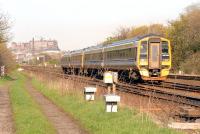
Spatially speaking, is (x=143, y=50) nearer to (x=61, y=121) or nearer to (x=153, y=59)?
(x=153, y=59)

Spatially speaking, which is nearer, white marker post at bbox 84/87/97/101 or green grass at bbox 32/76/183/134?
green grass at bbox 32/76/183/134

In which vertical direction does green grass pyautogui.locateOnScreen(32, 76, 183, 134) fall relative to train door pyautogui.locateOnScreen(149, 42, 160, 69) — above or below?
below

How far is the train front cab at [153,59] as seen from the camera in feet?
96.8

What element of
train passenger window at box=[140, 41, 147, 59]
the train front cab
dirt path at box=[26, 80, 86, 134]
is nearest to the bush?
the train front cab

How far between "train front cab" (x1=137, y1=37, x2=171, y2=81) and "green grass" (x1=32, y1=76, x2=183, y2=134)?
11371mm

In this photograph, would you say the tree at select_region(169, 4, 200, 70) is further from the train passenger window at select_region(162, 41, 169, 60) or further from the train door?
the train door

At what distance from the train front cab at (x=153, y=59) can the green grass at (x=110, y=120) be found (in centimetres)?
1137

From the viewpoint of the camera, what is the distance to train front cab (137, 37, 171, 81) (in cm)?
2950

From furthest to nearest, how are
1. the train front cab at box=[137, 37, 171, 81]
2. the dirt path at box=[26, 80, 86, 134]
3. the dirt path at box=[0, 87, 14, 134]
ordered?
the train front cab at box=[137, 37, 171, 81], the dirt path at box=[0, 87, 14, 134], the dirt path at box=[26, 80, 86, 134]

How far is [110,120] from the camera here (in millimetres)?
13688

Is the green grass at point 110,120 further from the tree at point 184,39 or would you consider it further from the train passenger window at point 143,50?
the tree at point 184,39

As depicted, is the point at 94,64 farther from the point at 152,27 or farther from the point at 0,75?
the point at 152,27

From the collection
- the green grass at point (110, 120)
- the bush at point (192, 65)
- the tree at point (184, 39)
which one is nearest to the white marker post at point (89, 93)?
the green grass at point (110, 120)

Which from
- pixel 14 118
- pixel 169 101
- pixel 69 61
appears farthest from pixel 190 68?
pixel 14 118
